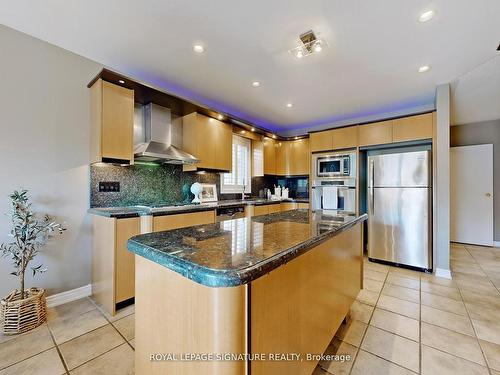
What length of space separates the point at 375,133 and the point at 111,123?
374cm

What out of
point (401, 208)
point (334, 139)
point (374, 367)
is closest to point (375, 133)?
point (334, 139)

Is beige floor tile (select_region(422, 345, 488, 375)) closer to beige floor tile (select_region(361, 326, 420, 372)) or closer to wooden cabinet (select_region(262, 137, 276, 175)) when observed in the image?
beige floor tile (select_region(361, 326, 420, 372))

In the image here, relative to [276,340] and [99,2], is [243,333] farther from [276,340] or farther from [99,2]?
[99,2]

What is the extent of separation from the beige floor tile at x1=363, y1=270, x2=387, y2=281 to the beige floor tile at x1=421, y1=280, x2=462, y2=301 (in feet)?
1.41

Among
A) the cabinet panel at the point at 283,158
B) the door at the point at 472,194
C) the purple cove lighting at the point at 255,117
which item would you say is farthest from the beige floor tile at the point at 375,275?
the door at the point at 472,194

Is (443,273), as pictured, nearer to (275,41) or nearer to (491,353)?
(491,353)

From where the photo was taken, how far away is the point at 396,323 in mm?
1879

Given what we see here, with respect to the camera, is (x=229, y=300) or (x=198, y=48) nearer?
(x=229, y=300)

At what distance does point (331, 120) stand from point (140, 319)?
455cm

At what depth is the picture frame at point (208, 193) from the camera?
11.1 ft

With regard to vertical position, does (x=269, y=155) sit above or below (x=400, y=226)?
above

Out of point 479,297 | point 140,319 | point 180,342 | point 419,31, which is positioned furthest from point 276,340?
point 479,297

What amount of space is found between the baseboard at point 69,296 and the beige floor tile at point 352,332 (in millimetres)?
2526

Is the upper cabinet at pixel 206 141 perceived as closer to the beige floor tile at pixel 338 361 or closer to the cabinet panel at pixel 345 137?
the cabinet panel at pixel 345 137
